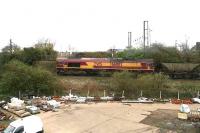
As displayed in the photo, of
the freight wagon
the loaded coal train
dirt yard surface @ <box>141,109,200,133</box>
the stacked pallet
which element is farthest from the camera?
the freight wagon

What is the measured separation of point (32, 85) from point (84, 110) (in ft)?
28.4

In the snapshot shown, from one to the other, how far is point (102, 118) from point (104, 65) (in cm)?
2125

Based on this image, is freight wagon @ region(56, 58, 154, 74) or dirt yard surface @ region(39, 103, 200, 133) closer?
dirt yard surface @ region(39, 103, 200, 133)

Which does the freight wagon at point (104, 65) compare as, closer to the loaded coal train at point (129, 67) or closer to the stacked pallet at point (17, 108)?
the loaded coal train at point (129, 67)

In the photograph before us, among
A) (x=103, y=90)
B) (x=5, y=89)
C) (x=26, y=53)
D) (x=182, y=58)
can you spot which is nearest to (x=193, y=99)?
(x=103, y=90)

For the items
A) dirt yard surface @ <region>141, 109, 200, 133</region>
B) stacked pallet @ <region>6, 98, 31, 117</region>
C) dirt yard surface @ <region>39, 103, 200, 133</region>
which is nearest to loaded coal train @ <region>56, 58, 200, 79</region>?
dirt yard surface @ <region>39, 103, 200, 133</region>

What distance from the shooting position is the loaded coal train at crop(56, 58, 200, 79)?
145ft

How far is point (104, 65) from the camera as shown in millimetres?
46688

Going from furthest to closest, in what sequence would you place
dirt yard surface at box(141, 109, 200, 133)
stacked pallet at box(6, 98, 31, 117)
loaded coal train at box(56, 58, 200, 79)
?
loaded coal train at box(56, 58, 200, 79) < stacked pallet at box(6, 98, 31, 117) < dirt yard surface at box(141, 109, 200, 133)

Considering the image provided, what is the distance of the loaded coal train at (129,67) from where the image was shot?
44281mm

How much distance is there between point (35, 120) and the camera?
20484 mm

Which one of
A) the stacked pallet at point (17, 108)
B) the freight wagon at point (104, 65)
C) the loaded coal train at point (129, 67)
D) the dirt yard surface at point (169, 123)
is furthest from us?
the freight wagon at point (104, 65)

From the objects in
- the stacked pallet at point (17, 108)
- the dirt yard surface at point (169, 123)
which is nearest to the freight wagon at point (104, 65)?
the dirt yard surface at point (169, 123)

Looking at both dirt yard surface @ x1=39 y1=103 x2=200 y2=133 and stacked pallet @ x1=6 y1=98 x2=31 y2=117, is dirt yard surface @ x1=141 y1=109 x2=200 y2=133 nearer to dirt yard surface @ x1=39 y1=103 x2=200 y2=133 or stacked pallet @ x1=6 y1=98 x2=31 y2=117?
dirt yard surface @ x1=39 y1=103 x2=200 y2=133
